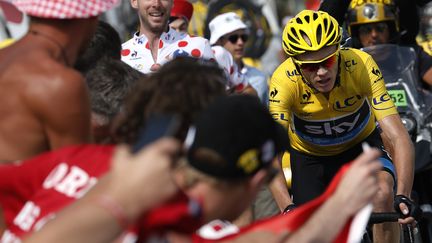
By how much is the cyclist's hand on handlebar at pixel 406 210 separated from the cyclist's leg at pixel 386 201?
0.19m

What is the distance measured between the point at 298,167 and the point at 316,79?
1.05m

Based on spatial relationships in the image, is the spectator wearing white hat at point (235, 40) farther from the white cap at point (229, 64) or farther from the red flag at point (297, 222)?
the red flag at point (297, 222)

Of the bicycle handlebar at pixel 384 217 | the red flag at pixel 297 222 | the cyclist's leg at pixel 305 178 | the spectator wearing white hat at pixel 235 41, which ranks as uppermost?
the red flag at pixel 297 222

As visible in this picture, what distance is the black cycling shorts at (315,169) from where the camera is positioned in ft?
26.9

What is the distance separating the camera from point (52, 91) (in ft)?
12.9

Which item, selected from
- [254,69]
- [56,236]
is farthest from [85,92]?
[254,69]

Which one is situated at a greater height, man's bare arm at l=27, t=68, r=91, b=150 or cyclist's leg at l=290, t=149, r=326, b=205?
man's bare arm at l=27, t=68, r=91, b=150

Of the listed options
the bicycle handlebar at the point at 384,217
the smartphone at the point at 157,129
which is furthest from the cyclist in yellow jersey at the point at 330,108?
the smartphone at the point at 157,129

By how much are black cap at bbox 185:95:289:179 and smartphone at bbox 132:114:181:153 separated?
75 mm

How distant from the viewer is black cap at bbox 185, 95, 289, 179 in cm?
320

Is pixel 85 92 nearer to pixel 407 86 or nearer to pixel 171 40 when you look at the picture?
pixel 171 40

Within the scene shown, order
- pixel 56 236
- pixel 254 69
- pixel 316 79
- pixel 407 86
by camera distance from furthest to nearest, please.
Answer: pixel 254 69 < pixel 407 86 < pixel 316 79 < pixel 56 236

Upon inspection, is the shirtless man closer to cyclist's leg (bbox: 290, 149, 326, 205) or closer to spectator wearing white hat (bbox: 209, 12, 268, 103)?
cyclist's leg (bbox: 290, 149, 326, 205)

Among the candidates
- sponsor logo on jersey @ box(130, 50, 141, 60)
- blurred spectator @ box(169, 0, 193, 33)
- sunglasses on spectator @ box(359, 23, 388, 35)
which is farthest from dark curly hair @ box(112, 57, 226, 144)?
sunglasses on spectator @ box(359, 23, 388, 35)
